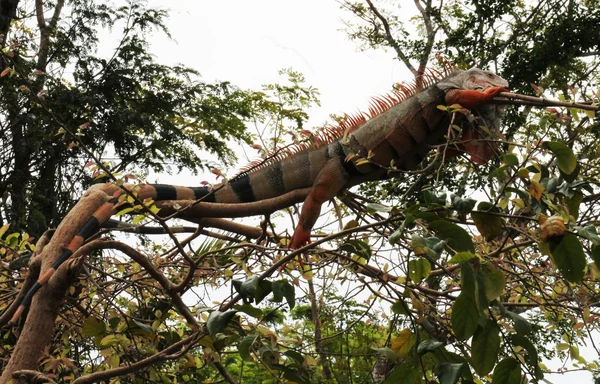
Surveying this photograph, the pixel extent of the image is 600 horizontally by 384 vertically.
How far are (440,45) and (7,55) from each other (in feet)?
18.9

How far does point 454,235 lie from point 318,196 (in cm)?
172

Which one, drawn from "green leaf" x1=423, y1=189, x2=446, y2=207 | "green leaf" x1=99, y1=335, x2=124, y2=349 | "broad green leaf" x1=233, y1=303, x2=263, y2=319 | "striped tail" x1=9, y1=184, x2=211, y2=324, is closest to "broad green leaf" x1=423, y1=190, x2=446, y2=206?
"green leaf" x1=423, y1=189, x2=446, y2=207

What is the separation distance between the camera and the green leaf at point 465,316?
1.43 metres

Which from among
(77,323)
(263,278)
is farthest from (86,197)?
(263,278)

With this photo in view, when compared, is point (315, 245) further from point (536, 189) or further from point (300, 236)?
point (300, 236)

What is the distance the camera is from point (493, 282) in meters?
1.55

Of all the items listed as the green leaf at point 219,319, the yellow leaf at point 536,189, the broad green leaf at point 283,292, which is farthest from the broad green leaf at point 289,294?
the yellow leaf at point 536,189

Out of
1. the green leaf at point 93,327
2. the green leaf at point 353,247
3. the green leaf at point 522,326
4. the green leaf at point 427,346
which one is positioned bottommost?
the green leaf at point 522,326

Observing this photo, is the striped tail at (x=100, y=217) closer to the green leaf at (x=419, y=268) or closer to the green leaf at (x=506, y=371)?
the green leaf at (x=419, y=268)

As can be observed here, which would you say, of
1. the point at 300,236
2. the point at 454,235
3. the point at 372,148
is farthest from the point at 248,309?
the point at 372,148

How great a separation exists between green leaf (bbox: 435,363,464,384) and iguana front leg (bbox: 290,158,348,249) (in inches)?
68.7

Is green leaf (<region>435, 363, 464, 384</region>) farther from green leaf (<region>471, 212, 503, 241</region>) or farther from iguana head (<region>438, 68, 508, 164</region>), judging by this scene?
iguana head (<region>438, 68, 508, 164</region>)

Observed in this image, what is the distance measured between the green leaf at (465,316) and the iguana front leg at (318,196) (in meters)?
1.79

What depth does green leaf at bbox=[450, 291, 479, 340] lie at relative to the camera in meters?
1.43
